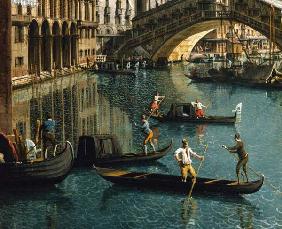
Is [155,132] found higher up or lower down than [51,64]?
lower down

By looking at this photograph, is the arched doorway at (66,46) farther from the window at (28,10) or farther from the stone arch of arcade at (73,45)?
the window at (28,10)

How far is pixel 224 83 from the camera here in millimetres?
66125

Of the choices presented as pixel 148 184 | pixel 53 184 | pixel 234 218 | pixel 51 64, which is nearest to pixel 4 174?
pixel 53 184

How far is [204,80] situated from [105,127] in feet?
112

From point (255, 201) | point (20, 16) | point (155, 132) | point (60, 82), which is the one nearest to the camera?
point (255, 201)

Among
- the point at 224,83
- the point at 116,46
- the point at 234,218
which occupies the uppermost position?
the point at 116,46

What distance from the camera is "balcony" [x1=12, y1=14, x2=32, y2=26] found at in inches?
2081

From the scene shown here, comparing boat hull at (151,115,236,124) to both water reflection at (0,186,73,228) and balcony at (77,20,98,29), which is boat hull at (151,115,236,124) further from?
balcony at (77,20,98,29)

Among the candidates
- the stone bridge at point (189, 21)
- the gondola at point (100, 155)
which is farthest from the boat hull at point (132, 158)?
the stone bridge at point (189, 21)

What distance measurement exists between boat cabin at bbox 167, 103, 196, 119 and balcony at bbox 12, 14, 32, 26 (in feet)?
70.9

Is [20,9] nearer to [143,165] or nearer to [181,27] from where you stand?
[181,27]

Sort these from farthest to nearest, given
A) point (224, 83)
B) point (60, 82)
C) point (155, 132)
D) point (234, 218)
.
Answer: point (224, 83)
point (60, 82)
point (155, 132)
point (234, 218)

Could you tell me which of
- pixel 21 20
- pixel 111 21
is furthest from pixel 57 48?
pixel 111 21

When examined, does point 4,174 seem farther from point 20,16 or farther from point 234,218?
point 20,16
